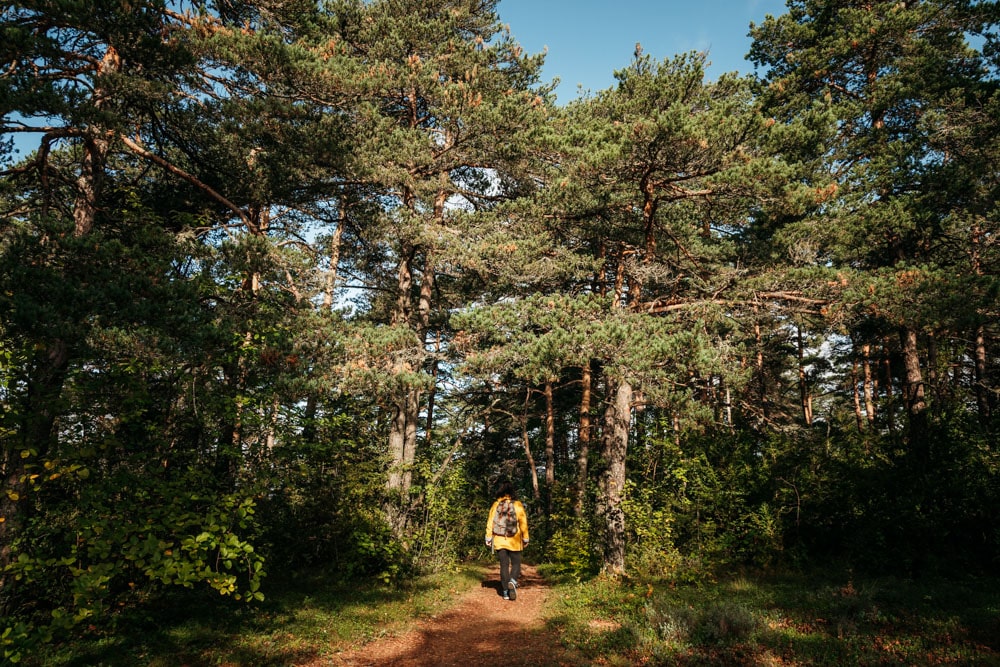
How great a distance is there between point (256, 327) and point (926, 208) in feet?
48.2

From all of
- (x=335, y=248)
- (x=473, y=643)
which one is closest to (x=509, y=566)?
(x=473, y=643)

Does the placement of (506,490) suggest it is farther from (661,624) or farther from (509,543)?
(661,624)

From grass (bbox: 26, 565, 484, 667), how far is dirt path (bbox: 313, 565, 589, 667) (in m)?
0.33

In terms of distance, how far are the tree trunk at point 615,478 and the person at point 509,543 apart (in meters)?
2.20

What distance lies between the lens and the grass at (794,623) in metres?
5.54

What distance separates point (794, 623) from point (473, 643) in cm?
450

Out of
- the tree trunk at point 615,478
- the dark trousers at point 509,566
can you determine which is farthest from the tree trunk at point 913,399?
the dark trousers at point 509,566

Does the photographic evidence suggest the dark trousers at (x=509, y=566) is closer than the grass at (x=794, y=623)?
No

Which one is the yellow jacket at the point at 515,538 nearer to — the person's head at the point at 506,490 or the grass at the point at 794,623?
the person's head at the point at 506,490

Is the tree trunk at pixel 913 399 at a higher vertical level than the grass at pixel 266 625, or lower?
higher

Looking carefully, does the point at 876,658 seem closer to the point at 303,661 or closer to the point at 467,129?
the point at 303,661

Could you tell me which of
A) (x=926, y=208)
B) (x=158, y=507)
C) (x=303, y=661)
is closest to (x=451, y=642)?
(x=303, y=661)

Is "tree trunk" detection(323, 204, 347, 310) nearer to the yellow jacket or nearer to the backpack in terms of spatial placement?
the backpack

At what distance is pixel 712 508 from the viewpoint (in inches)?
431
